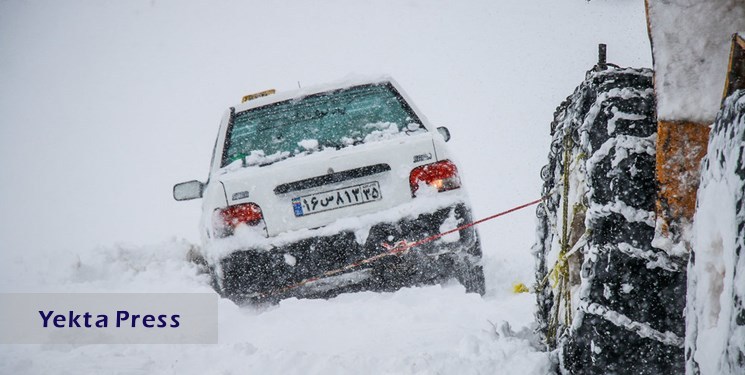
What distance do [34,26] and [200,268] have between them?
232533 millimetres

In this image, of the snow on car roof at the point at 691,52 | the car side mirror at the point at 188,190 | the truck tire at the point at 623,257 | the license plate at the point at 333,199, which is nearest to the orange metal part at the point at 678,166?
the snow on car roof at the point at 691,52

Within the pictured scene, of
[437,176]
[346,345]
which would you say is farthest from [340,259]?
Result: [437,176]

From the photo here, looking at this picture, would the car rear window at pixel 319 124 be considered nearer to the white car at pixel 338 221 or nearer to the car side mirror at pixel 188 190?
the white car at pixel 338 221

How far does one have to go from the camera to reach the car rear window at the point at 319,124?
3734 millimetres

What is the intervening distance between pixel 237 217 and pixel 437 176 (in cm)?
Result: 133

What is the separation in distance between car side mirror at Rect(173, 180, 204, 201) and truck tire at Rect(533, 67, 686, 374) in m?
3.22

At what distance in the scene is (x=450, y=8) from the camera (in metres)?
148

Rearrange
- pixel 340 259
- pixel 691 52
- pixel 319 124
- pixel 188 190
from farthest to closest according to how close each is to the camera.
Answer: pixel 188 190 < pixel 319 124 < pixel 340 259 < pixel 691 52

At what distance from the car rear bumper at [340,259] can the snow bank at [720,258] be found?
2179 millimetres

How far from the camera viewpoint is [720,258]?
1.07 metres

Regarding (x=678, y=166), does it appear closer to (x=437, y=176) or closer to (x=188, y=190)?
(x=437, y=176)

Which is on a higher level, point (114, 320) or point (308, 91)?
point (308, 91)

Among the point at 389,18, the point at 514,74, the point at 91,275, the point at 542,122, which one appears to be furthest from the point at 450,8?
the point at 91,275

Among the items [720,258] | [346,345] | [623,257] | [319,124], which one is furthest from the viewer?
[319,124]
